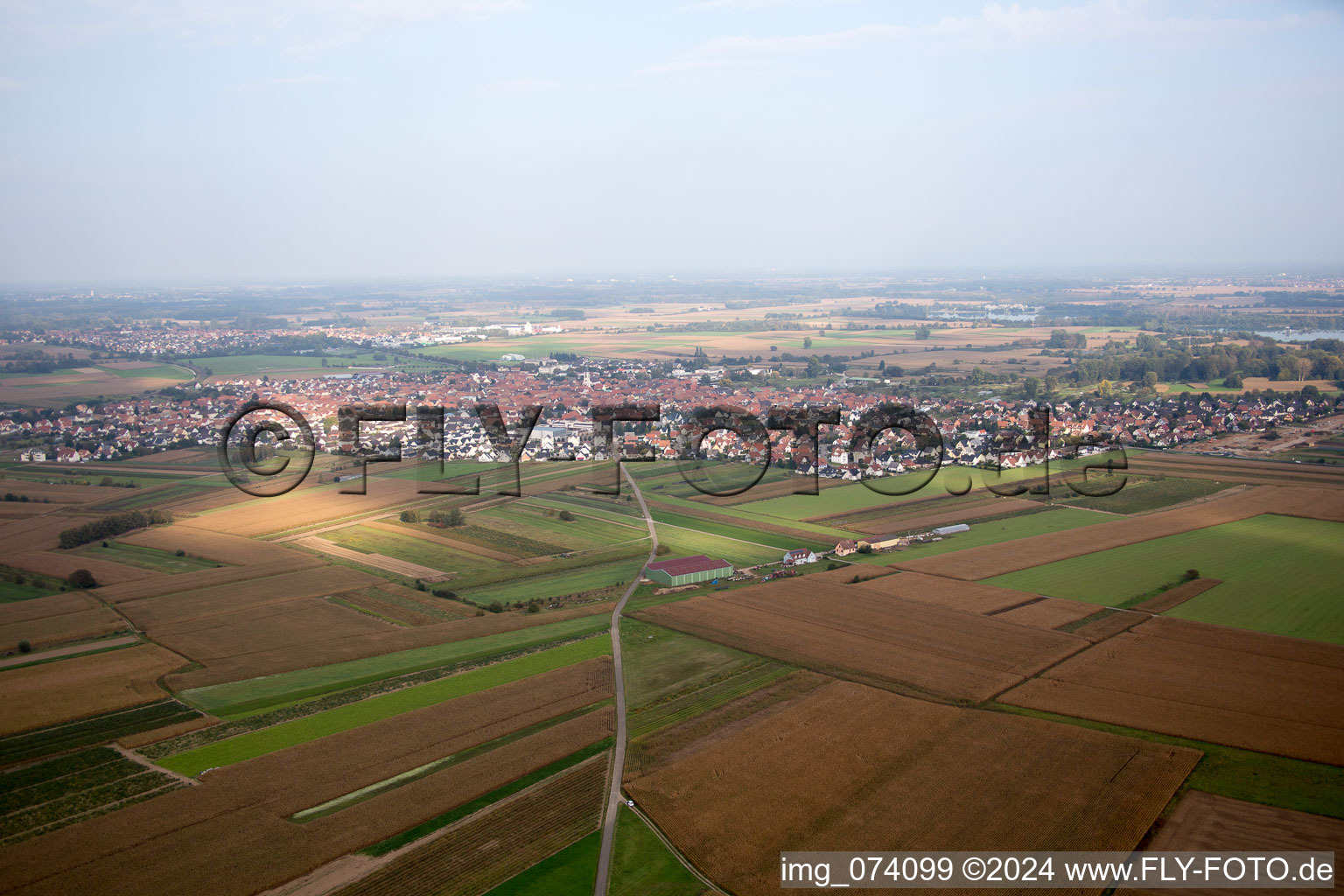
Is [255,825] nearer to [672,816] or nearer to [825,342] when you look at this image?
[672,816]

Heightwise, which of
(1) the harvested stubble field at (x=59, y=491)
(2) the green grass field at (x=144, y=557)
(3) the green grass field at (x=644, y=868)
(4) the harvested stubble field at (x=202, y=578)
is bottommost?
(3) the green grass field at (x=644, y=868)

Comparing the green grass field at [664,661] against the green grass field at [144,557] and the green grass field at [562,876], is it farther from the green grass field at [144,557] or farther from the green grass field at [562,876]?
the green grass field at [144,557]

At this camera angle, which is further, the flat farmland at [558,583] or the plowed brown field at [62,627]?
the flat farmland at [558,583]

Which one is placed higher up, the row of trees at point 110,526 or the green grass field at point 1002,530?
the row of trees at point 110,526

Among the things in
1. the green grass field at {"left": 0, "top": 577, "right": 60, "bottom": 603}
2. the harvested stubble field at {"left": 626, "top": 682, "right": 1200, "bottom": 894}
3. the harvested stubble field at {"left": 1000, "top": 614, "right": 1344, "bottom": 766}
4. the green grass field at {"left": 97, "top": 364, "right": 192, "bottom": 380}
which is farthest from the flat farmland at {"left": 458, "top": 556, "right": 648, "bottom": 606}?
the green grass field at {"left": 97, "top": 364, "right": 192, "bottom": 380}

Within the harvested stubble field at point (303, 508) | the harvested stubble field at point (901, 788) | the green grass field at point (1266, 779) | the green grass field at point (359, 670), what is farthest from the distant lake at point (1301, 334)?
the green grass field at point (359, 670)

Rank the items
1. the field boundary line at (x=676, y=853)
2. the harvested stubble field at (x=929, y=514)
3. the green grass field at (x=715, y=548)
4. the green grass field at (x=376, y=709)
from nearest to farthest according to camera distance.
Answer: the field boundary line at (x=676, y=853) → the green grass field at (x=376, y=709) → the green grass field at (x=715, y=548) → the harvested stubble field at (x=929, y=514)

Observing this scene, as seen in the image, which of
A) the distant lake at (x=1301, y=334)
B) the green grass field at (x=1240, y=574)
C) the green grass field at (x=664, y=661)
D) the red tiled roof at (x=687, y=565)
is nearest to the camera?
the green grass field at (x=664, y=661)

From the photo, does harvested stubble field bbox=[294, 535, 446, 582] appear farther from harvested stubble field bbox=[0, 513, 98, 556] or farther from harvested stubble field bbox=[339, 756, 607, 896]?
harvested stubble field bbox=[339, 756, 607, 896]

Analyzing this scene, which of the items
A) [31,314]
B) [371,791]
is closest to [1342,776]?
[371,791]
